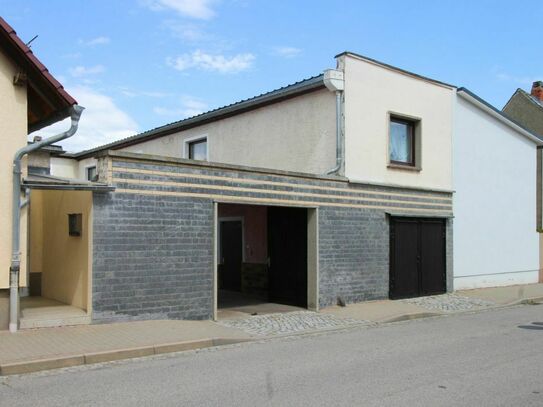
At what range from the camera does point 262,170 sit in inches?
460

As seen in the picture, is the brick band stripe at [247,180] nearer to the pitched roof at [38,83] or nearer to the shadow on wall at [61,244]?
the shadow on wall at [61,244]

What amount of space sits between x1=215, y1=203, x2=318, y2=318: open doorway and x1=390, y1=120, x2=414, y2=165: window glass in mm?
3658

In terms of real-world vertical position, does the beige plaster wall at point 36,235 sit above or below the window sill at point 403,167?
below

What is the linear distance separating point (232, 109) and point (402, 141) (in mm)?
4838

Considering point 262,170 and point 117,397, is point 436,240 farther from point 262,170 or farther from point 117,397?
point 117,397

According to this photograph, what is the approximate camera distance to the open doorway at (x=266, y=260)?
12812mm

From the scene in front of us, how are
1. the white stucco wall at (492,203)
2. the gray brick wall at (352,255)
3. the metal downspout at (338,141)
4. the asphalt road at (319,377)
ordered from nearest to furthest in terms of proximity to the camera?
the asphalt road at (319,377) → the gray brick wall at (352,255) → the metal downspout at (338,141) → the white stucco wall at (492,203)

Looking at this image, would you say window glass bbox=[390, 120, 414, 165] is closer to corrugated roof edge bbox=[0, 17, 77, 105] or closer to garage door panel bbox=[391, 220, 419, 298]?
garage door panel bbox=[391, 220, 419, 298]

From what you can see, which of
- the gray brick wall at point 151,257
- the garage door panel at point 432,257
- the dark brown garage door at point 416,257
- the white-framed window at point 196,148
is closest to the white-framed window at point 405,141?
the dark brown garage door at point 416,257

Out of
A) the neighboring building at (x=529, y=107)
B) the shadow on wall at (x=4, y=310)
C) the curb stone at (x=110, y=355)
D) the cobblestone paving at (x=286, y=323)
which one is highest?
the neighboring building at (x=529, y=107)

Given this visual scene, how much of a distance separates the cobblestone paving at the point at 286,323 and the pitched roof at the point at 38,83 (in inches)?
190

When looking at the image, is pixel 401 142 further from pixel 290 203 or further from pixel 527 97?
pixel 527 97

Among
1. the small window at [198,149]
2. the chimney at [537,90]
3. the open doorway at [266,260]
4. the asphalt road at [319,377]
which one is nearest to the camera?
the asphalt road at [319,377]

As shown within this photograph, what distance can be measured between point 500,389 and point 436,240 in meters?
9.97
